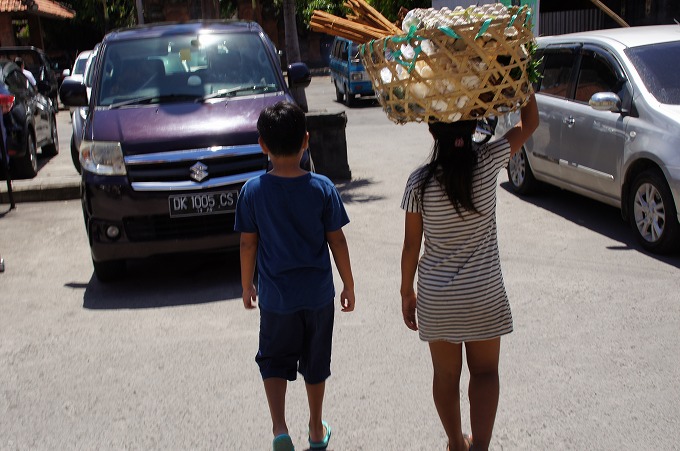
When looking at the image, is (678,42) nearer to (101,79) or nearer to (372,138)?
(101,79)

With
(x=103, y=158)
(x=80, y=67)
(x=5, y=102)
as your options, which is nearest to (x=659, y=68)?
(x=103, y=158)

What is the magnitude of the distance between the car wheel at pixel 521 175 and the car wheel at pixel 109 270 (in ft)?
15.1

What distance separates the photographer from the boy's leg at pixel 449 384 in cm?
359

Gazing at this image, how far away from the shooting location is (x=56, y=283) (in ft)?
23.3

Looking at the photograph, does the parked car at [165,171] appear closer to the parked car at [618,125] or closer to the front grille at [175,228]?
the front grille at [175,228]

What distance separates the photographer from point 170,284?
6.96 meters

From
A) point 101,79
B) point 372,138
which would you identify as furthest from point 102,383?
point 372,138

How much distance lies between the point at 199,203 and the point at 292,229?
9.39ft

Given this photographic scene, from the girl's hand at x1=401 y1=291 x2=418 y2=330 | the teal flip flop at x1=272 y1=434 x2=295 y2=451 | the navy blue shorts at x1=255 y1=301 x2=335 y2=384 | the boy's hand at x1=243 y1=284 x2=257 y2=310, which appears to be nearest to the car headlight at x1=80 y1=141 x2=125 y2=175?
Result: the boy's hand at x1=243 y1=284 x2=257 y2=310

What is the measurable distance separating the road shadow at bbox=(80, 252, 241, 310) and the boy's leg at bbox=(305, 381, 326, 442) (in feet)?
8.50

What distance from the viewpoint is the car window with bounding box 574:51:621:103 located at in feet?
25.8

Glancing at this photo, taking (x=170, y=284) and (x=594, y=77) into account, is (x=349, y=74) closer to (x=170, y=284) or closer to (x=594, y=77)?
(x=594, y=77)

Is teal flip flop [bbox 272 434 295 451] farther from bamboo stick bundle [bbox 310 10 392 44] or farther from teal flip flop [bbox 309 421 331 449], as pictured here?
bamboo stick bundle [bbox 310 10 392 44]

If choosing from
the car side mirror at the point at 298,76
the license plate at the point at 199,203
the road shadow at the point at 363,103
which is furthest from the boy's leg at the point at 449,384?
the road shadow at the point at 363,103
